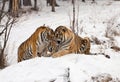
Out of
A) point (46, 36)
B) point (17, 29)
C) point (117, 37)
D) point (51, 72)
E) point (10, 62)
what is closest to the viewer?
point (51, 72)

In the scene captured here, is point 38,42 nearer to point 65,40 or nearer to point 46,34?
point 46,34

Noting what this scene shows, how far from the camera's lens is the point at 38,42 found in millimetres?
8820

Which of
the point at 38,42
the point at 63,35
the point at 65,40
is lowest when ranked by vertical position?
the point at 38,42

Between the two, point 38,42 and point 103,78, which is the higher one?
point 38,42

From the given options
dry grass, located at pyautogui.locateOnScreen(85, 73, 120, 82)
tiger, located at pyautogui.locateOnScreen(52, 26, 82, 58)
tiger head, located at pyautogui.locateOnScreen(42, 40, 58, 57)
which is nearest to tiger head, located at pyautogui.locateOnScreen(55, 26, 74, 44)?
tiger, located at pyautogui.locateOnScreen(52, 26, 82, 58)

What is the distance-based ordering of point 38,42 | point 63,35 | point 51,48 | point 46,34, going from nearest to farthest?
point 63,35 < point 51,48 < point 46,34 < point 38,42

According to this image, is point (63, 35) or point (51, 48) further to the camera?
point (51, 48)

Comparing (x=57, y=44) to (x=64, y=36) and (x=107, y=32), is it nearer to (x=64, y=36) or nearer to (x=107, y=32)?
(x=64, y=36)

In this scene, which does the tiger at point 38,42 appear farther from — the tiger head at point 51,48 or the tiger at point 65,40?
the tiger at point 65,40

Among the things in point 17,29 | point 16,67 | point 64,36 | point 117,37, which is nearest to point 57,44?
point 64,36

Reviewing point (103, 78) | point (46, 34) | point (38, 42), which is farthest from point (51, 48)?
point (103, 78)

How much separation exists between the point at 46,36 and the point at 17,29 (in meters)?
9.01

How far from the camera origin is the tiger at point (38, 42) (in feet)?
28.4

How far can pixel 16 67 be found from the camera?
672 centimetres
